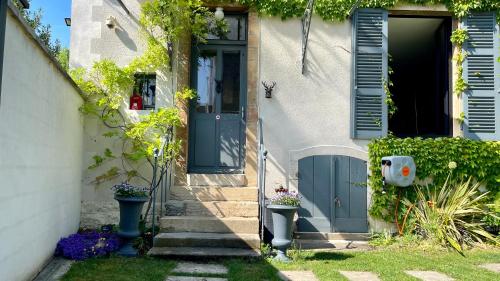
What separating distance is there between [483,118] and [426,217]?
1.82 meters

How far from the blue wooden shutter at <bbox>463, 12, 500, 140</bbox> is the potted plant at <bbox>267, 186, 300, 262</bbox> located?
3.18 meters

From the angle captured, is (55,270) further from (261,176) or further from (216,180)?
(261,176)

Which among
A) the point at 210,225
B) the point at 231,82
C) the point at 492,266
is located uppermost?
the point at 231,82

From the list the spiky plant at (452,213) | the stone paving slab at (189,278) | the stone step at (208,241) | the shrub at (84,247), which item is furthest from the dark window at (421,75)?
the shrub at (84,247)

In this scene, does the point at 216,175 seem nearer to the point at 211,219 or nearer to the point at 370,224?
the point at 211,219

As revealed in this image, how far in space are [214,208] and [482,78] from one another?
441 centimetres

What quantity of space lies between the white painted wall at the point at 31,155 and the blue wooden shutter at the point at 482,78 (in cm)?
557

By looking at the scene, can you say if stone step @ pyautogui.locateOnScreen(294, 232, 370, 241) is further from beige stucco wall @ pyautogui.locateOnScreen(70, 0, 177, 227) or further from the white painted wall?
the white painted wall

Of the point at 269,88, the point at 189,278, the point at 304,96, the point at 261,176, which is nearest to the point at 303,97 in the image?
the point at 304,96

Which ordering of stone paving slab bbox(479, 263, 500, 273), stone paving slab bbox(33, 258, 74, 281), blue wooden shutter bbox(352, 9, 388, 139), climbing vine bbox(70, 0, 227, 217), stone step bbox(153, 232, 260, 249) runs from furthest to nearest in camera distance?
1. blue wooden shutter bbox(352, 9, 388, 139)
2. climbing vine bbox(70, 0, 227, 217)
3. stone step bbox(153, 232, 260, 249)
4. stone paving slab bbox(479, 263, 500, 273)
5. stone paving slab bbox(33, 258, 74, 281)

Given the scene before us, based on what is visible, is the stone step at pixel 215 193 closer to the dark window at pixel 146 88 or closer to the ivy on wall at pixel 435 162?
the dark window at pixel 146 88

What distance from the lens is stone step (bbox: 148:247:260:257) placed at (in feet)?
16.2

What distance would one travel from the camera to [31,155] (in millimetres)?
4016

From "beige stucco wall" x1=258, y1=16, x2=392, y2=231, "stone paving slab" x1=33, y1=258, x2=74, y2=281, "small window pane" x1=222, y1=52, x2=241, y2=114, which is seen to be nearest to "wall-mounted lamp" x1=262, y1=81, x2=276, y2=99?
"beige stucco wall" x1=258, y1=16, x2=392, y2=231
